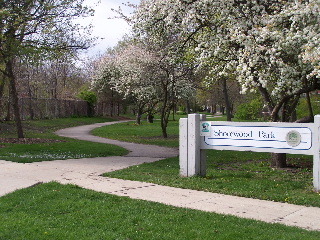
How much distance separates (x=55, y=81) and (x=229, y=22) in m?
35.0

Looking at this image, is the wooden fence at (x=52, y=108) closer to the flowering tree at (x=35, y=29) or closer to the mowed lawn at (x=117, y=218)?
the flowering tree at (x=35, y=29)

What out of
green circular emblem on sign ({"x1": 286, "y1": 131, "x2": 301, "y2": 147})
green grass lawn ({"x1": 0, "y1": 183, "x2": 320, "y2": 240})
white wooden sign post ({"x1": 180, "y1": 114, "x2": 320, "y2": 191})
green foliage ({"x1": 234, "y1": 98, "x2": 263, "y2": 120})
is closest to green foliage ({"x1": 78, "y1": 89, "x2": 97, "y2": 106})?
green foliage ({"x1": 234, "y1": 98, "x2": 263, "y2": 120})

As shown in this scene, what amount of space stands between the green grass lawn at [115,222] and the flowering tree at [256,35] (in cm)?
430

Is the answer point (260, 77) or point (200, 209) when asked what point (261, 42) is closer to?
point (260, 77)

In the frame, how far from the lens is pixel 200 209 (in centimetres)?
656

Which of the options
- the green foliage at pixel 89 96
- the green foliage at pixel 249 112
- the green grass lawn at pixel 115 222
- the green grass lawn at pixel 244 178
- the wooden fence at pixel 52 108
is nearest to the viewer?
the green grass lawn at pixel 115 222

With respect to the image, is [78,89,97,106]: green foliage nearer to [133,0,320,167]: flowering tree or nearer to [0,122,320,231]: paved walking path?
[0,122,320,231]: paved walking path

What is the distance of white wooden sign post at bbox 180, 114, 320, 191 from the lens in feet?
26.5

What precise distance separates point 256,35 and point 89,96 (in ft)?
117

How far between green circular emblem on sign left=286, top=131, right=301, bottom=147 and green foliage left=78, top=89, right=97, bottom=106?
3755 centimetres

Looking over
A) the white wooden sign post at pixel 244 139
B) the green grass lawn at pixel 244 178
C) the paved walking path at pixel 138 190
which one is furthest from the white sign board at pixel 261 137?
the paved walking path at pixel 138 190

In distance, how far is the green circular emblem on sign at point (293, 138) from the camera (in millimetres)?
8203

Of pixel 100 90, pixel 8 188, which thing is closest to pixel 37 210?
pixel 8 188

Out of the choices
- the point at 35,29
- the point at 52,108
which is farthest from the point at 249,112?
the point at 35,29
